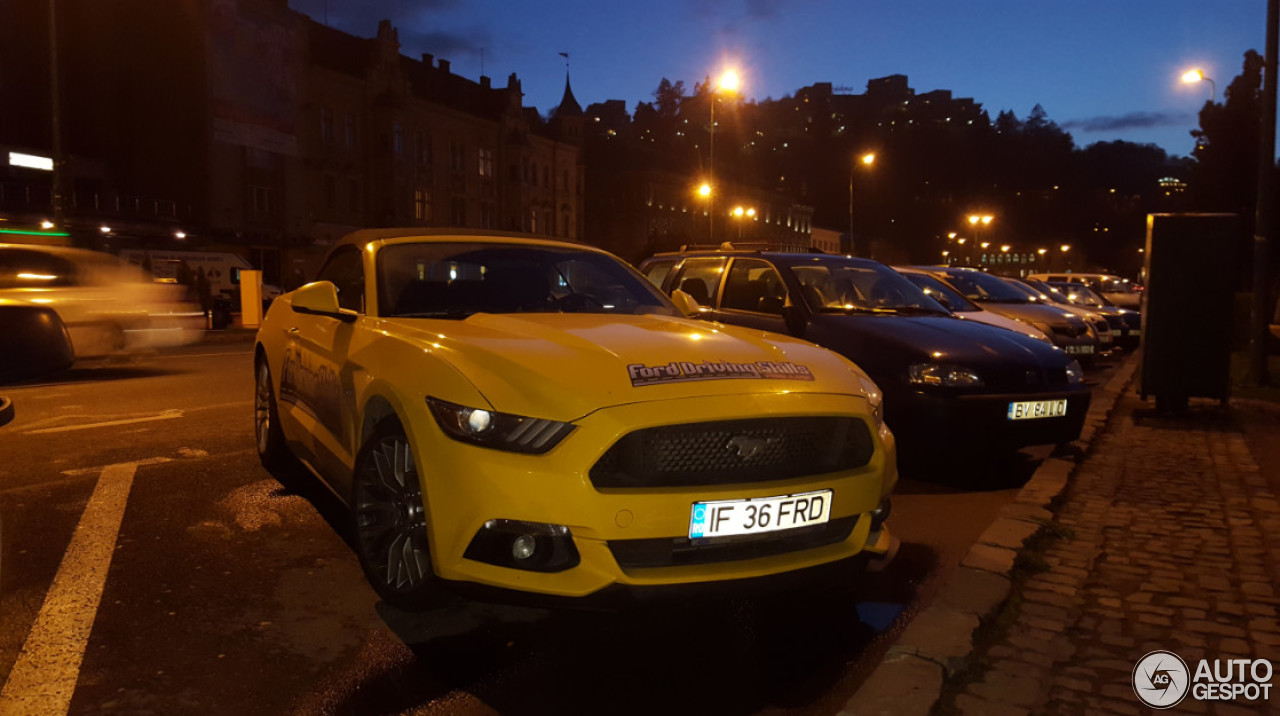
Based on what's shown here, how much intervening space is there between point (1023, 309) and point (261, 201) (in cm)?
3770

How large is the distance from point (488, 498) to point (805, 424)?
3.90 ft

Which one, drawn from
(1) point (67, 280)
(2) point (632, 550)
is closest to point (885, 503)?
(2) point (632, 550)

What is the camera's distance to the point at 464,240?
17.1 feet

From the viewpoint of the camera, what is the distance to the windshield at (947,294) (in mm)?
11312

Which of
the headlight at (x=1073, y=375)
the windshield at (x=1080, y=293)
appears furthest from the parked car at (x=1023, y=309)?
the windshield at (x=1080, y=293)

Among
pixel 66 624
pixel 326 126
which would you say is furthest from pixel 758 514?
pixel 326 126

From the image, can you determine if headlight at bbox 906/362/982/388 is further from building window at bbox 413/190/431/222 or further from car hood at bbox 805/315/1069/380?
building window at bbox 413/190/431/222

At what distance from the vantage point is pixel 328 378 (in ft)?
15.7

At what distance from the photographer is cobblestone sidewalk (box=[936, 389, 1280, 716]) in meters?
3.25

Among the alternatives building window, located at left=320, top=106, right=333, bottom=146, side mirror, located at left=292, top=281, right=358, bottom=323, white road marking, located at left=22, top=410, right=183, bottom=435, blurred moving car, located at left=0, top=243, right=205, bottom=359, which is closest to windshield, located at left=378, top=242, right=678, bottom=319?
side mirror, located at left=292, top=281, right=358, bottom=323

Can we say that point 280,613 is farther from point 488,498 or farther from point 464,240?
point 464,240

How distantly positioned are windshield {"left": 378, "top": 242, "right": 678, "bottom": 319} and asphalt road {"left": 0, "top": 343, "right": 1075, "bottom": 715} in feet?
4.44

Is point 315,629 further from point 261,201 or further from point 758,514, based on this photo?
point 261,201

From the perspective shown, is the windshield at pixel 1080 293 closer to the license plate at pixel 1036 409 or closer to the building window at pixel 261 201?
the license plate at pixel 1036 409
